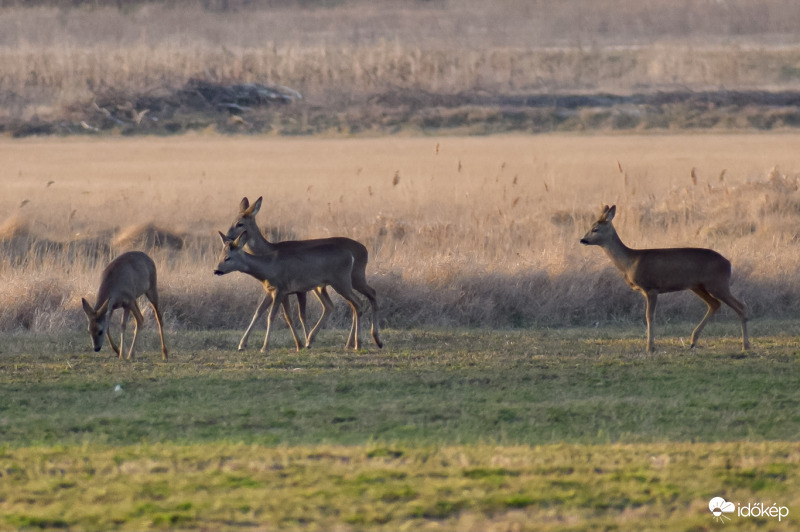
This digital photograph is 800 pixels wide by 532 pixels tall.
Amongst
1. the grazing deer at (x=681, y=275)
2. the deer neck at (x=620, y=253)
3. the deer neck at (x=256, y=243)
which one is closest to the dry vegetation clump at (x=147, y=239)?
the deer neck at (x=256, y=243)

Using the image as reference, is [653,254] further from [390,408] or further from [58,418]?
[58,418]

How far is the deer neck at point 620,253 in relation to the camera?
14.8m

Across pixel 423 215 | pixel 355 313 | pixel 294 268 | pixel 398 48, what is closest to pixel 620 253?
pixel 355 313

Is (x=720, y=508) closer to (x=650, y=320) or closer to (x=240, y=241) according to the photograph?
(x=650, y=320)

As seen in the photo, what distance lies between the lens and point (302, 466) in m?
8.33

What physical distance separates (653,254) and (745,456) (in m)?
6.17

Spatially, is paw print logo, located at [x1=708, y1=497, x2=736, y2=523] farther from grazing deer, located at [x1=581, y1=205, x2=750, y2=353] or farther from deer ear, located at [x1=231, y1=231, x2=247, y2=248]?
deer ear, located at [x1=231, y1=231, x2=247, y2=248]

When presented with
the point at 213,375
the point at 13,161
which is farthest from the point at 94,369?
the point at 13,161

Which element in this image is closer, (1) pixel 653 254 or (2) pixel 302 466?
(2) pixel 302 466

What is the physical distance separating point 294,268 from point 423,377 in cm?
→ 258

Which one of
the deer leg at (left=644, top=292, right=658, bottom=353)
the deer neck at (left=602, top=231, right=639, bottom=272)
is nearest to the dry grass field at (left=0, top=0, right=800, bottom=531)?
the deer leg at (left=644, top=292, right=658, bottom=353)

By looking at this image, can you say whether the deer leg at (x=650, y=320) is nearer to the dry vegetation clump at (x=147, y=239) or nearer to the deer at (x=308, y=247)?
the deer at (x=308, y=247)

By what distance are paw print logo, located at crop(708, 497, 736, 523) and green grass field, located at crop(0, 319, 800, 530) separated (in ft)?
0.18

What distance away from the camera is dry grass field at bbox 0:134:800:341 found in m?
17.7
